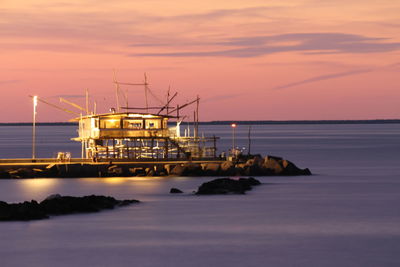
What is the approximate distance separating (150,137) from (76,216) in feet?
111

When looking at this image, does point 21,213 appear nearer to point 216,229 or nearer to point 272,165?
point 216,229

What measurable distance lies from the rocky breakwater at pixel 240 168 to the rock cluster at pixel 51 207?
875 inches

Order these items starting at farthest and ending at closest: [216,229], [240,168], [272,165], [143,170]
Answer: [272,165] → [240,168] → [143,170] → [216,229]

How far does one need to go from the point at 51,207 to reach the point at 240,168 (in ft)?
97.9

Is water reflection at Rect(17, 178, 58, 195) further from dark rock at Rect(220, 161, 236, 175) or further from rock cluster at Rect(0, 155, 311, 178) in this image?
dark rock at Rect(220, 161, 236, 175)

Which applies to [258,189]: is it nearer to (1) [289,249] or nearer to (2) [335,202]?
(2) [335,202]

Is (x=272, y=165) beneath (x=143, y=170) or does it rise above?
above

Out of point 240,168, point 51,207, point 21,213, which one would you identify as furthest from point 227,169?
point 21,213

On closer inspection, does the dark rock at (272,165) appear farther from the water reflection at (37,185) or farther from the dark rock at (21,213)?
the dark rock at (21,213)

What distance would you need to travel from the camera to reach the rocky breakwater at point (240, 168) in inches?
2852

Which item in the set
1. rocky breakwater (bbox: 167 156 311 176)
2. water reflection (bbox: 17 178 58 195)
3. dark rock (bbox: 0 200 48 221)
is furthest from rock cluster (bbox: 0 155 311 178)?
dark rock (bbox: 0 200 48 221)

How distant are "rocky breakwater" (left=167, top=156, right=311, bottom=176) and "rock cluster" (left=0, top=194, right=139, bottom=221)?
72.9 feet

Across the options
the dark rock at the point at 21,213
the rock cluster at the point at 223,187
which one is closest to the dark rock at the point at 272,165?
the rock cluster at the point at 223,187

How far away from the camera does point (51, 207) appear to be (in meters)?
45.8
